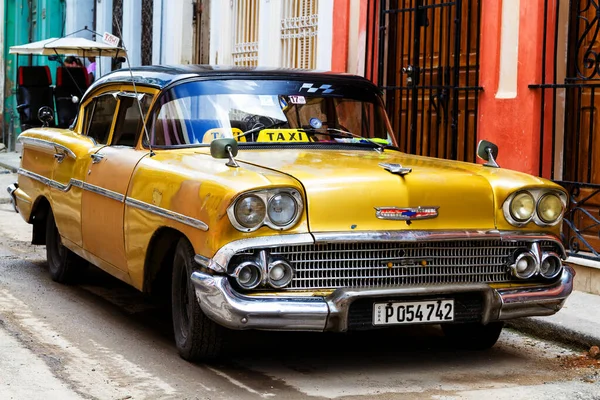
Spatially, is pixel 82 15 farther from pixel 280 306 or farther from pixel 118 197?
pixel 280 306

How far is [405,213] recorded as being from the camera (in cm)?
567

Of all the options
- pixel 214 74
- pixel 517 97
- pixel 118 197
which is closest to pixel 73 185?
pixel 118 197

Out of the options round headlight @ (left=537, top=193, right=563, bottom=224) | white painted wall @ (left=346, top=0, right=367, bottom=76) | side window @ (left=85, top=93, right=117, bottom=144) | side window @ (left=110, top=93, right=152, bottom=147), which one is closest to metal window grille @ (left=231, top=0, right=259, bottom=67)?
white painted wall @ (left=346, top=0, right=367, bottom=76)

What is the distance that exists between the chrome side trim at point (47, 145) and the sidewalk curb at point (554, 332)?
3258 millimetres

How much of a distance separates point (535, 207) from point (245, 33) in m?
10.7

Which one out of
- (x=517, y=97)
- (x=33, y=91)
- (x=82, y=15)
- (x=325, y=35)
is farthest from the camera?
(x=82, y=15)

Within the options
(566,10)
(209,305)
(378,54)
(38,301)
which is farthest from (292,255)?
(378,54)

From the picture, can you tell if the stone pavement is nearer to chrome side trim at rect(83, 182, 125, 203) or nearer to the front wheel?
the front wheel

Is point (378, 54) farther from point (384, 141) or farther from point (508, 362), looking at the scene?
point (508, 362)

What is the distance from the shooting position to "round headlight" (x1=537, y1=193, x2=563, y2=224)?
604cm

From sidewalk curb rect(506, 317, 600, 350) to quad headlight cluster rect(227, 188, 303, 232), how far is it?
2.24 metres

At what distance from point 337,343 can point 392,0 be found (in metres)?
6.15

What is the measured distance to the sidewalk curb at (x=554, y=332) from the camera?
6.75m

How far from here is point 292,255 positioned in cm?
550
